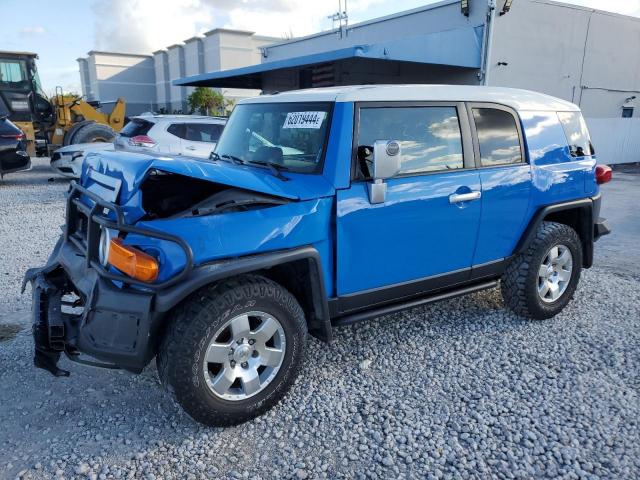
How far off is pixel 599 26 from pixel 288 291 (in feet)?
61.2

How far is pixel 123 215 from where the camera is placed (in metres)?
2.70

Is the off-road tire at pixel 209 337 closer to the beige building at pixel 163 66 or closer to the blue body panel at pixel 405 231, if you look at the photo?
the blue body panel at pixel 405 231

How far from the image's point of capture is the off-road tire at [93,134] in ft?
45.3

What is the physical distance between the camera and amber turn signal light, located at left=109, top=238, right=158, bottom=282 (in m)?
2.60

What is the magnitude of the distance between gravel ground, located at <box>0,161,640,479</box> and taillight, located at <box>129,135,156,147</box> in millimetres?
5878

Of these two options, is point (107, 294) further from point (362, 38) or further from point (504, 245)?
point (362, 38)

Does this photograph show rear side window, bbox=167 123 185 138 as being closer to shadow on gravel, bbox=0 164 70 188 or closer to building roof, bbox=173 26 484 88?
building roof, bbox=173 26 484 88

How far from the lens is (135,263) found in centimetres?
261

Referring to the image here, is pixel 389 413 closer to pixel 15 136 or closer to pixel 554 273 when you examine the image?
pixel 554 273

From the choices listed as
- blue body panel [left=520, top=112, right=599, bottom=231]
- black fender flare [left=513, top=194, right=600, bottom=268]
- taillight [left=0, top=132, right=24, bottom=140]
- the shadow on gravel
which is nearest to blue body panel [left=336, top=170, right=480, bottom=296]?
black fender flare [left=513, top=194, right=600, bottom=268]

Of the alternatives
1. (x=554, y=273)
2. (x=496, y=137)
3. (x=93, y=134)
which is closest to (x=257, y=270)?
(x=496, y=137)

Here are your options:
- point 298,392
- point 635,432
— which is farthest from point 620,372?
point 298,392

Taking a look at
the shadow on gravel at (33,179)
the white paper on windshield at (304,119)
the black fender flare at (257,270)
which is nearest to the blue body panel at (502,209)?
the white paper on windshield at (304,119)

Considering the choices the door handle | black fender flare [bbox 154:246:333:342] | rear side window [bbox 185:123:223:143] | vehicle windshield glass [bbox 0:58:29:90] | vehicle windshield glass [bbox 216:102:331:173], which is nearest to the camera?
black fender flare [bbox 154:246:333:342]
